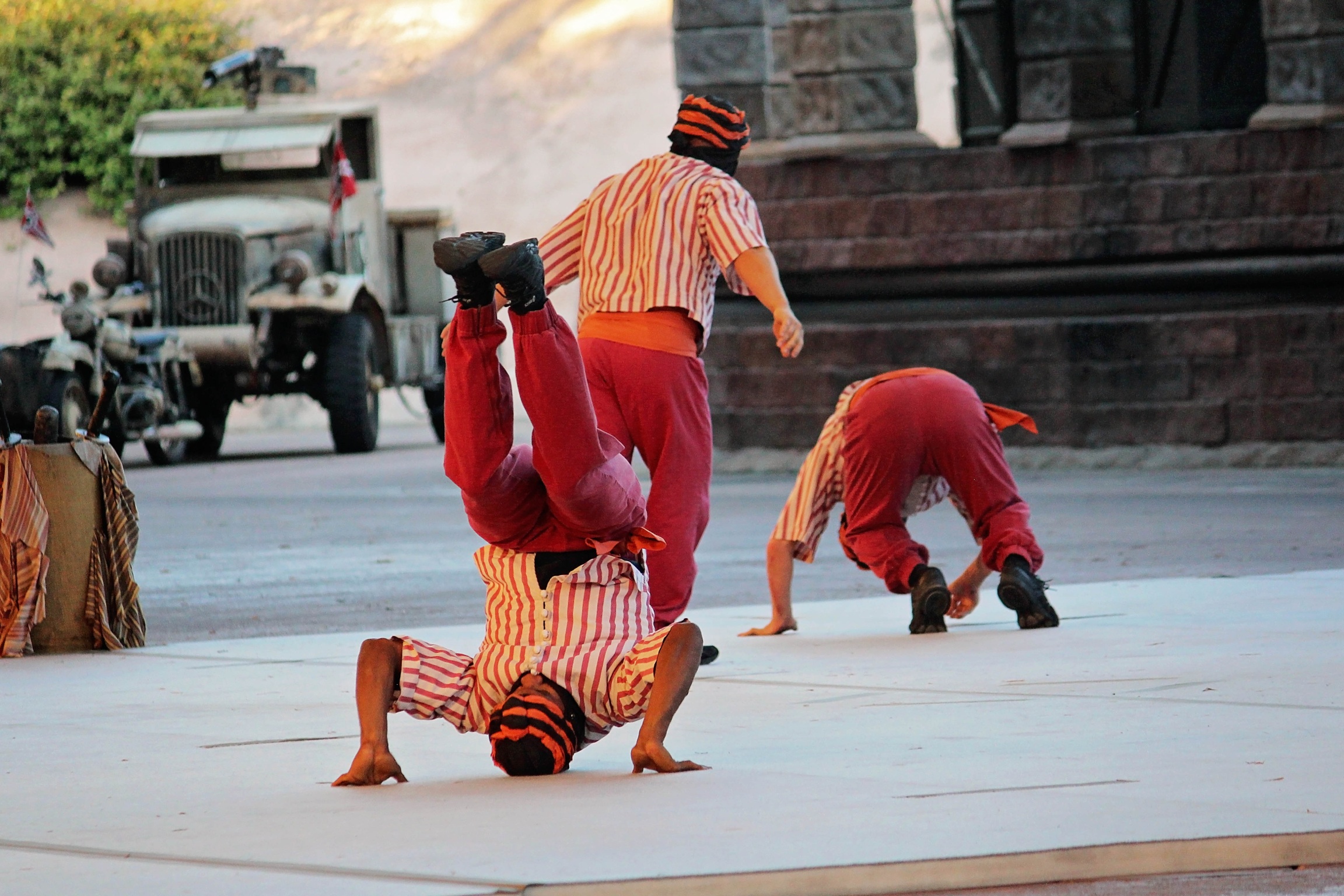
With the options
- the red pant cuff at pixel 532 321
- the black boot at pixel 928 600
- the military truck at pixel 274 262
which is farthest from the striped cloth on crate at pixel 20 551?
the military truck at pixel 274 262

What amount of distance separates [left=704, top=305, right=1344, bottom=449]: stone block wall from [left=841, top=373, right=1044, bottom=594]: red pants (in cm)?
799

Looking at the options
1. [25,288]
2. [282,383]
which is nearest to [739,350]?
[282,383]

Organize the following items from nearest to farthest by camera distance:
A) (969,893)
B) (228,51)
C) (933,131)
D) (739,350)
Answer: (969,893) < (739,350) < (933,131) < (228,51)

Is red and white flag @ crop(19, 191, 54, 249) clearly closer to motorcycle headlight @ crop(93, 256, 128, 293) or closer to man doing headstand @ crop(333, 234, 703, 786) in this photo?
motorcycle headlight @ crop(93, 256, 128, 293)

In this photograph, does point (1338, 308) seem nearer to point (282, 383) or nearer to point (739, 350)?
point (739, 350)

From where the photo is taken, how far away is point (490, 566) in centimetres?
439

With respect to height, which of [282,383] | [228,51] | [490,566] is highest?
[228,51]

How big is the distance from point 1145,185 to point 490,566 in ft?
37.2

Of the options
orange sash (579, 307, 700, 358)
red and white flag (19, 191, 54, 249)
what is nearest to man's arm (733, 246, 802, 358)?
orange sash (579, 307, 700, 358)

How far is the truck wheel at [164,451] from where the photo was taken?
67.9 ft

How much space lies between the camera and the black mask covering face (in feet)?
21.4

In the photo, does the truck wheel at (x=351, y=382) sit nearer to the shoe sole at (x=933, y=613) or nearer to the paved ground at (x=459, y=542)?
the paved ground at (x=459, y=542)

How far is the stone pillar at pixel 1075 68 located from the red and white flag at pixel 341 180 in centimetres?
775

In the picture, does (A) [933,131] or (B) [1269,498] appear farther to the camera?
(A) [933,131]
